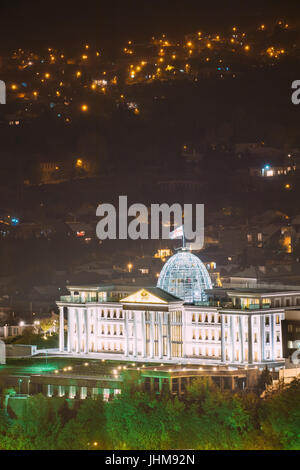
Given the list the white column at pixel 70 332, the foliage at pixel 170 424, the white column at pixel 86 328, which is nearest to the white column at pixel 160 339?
the white column at pixel 86 328

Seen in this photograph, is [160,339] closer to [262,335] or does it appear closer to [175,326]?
[175,326]

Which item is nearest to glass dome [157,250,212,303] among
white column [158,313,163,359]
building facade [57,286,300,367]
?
building facade [57,286,300,367]

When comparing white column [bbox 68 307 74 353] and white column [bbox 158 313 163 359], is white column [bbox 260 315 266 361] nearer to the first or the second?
white column [bbox 158 313 163 359]

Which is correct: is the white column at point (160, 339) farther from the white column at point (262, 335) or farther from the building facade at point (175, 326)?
the white column at point (262, 335)

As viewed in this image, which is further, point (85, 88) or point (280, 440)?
point (85, 88)
